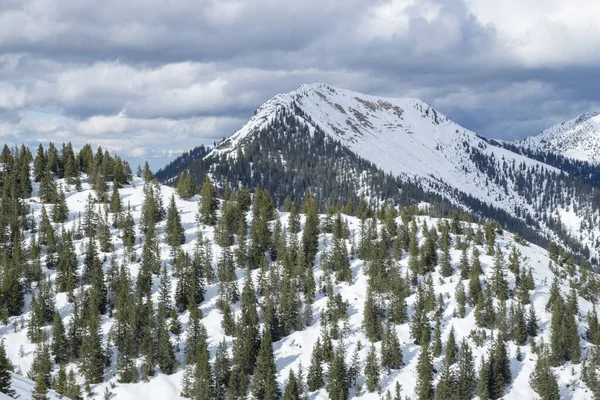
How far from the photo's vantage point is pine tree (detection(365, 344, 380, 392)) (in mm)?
111688

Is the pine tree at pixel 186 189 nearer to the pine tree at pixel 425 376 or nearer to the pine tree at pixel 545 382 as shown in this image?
the pine tree at pixel 425 376

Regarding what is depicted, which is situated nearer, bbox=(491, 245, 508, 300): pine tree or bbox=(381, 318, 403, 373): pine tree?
bbox=(381, 318, 403, 373): pine tree

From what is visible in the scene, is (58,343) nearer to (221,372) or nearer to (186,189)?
(221,372)

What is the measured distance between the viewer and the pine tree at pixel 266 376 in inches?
4208

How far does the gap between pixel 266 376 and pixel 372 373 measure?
21914 mm

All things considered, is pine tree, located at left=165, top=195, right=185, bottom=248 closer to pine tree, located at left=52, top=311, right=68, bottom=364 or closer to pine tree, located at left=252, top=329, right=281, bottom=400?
pine tree, located at left=52, top=311, right=68, bottom=364

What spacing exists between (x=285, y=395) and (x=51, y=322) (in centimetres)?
5892

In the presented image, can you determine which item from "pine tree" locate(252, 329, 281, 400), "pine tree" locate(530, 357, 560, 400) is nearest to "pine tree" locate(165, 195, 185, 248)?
"pine tree" locate(252, 329, 281, 400)

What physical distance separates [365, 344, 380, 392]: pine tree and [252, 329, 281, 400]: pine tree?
60.8 feet

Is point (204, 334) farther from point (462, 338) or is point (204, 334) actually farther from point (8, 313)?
point (462, 338)

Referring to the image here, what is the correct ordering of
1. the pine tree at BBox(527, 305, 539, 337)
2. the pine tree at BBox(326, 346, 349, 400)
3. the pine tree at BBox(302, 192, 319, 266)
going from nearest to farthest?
the pine tree at BBox(326, 346, 349, 400)
the pine tree at BBox(527, 305, 539, 337)
the pine tree at BBox(302, 192, 319, 266)

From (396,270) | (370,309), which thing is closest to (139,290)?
(370,309)

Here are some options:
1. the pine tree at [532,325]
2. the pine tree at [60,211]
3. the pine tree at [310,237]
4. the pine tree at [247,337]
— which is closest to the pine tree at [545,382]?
the pine tree at [532,325]

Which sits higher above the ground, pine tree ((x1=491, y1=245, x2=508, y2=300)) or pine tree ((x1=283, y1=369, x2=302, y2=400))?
pine tree ((x1=491, y1=245, x2=508, y2=300))
